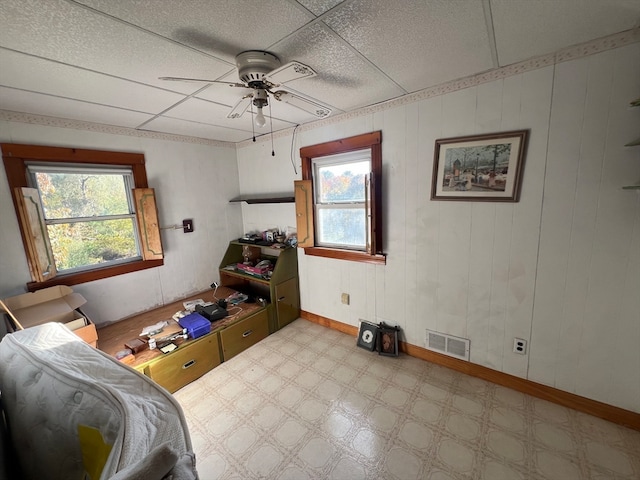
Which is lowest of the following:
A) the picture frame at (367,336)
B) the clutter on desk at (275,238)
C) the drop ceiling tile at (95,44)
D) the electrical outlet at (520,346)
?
the picture frame at (367,336)

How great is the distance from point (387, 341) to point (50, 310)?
2.77m

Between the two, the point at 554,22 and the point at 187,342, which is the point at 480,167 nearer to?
the point at 554,22

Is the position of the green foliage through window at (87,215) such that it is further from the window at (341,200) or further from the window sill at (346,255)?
the window sill at (346,255)

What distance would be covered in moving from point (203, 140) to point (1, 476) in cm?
304

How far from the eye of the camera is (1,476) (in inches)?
32.2

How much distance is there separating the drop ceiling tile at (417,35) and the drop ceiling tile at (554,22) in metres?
0.09

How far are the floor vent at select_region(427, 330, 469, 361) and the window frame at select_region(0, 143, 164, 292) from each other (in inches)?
113

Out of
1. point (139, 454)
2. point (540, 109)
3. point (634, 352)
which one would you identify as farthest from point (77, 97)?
point (634, 352)

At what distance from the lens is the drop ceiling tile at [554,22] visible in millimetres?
1100

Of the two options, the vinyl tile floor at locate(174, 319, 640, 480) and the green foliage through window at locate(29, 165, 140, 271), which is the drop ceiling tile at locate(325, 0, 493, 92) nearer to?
the vinyl tile floor at locate(174, 319, 640, 480)

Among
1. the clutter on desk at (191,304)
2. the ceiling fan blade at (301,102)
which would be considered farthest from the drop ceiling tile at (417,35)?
the clutter on desk at (191,304)

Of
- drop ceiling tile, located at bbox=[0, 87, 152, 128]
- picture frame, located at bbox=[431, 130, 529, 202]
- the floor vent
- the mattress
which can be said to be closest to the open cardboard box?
the mattress

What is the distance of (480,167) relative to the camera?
186cm

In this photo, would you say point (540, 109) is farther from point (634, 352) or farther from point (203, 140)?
point (203, 140)
